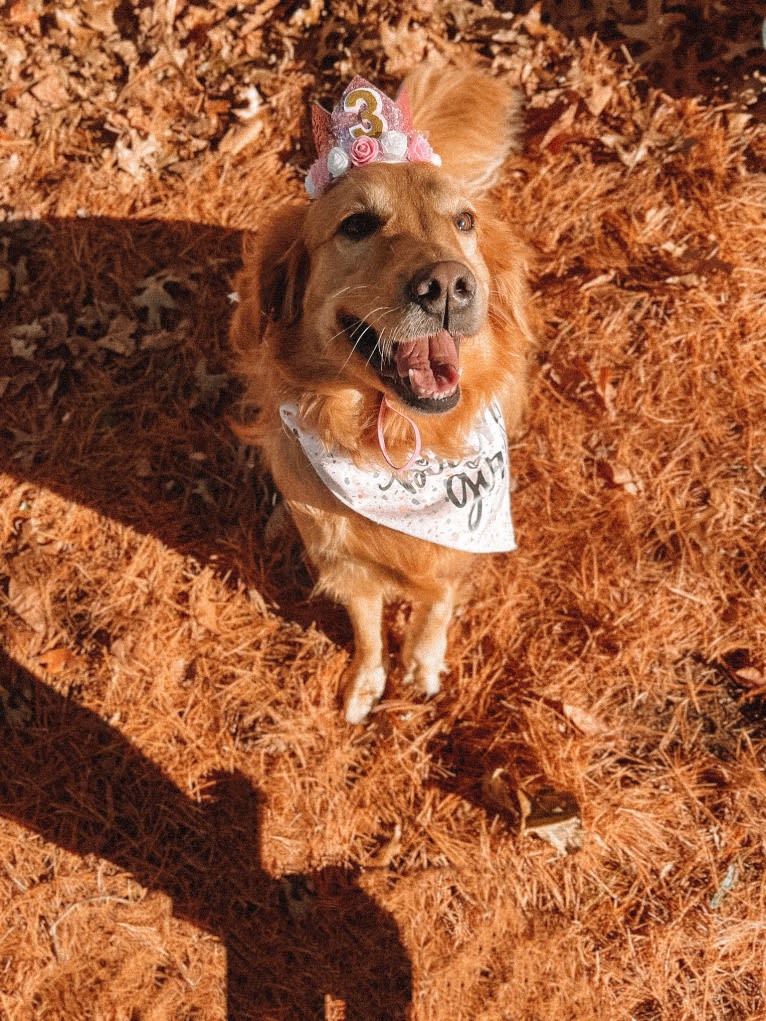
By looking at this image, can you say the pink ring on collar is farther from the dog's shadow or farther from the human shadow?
the human shadow

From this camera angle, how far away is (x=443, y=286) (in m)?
2.16

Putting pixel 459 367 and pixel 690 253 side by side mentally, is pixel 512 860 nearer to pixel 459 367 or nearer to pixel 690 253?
pixel 459 367

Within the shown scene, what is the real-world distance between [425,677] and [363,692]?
301 millimetres

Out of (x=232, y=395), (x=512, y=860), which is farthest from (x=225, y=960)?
(x=232, y=395)

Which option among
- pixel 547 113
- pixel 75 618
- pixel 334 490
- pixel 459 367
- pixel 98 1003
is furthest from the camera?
pixel 547 113

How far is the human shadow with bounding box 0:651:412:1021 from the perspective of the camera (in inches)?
129

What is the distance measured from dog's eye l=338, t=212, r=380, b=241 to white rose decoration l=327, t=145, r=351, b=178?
17cm

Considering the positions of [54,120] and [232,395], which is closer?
[232,395]

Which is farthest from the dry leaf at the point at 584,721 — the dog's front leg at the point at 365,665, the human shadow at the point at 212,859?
the human shadow at the point at 212,859

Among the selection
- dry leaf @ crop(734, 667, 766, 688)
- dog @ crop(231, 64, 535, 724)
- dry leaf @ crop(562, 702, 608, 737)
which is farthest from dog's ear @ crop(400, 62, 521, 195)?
dry leaf @ crop(734, 667, 766, 688)

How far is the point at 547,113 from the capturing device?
4047 mm

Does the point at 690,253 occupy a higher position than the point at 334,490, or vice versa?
the point at 690,253

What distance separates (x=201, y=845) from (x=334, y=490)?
1868mm

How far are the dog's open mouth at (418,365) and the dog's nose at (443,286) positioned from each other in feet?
0.47
